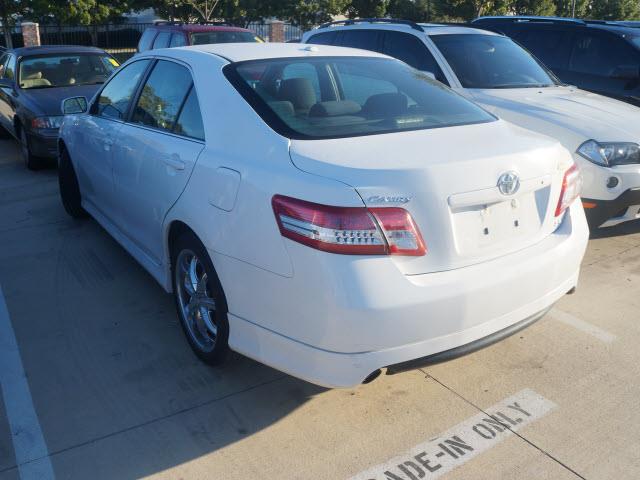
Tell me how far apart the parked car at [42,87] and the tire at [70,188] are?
206cm

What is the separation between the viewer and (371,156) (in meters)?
2.71

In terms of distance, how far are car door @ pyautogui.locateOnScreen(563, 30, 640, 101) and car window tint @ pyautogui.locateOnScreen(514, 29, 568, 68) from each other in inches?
5.5

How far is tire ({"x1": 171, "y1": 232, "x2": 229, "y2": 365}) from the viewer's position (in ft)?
10.2

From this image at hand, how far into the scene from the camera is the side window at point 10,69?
350 inches

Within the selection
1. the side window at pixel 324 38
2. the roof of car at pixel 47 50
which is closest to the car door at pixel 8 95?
the roof of car at pixel 47 50

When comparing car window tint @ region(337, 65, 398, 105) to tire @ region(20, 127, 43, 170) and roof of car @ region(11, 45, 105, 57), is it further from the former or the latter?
roof of car @ region(11, 45, 105, 57)

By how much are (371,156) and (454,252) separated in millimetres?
537

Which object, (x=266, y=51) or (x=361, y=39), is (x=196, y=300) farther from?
(x=361, y=39)

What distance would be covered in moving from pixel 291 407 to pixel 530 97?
4.10 m

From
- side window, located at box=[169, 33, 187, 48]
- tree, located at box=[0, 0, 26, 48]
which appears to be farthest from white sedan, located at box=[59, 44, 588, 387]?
tree, located at box=[0, 0, 26, 48]

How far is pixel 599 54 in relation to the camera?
25.4ft

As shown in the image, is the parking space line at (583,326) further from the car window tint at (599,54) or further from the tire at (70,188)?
the car window tint at (599,54)

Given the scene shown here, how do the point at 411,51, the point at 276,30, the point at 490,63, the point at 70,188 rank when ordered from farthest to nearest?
the point at 276,30
the point at 411,51
the point at 490,63
the point at 70,188

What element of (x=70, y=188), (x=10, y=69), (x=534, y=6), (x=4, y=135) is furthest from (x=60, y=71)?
(x=534, y=6)
